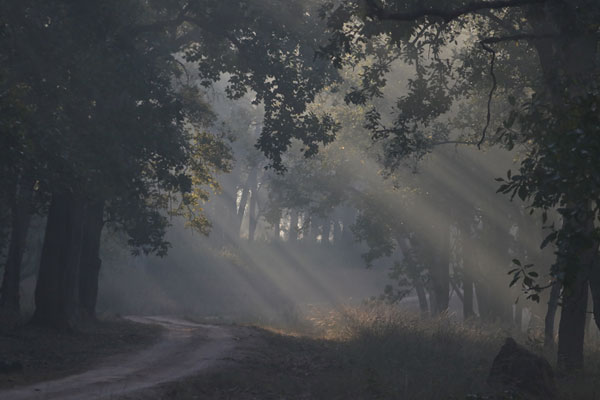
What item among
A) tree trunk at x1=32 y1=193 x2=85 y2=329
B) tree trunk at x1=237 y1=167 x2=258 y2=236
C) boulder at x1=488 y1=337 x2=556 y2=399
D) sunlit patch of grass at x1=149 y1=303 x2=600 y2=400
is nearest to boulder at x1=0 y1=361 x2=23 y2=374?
sunlit patch of grass at x1=149 y1=303 x2=600 y2=400

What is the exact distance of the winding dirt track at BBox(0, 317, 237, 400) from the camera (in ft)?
35.3

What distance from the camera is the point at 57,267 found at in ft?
66.4

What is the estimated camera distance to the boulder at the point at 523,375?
1120 cm

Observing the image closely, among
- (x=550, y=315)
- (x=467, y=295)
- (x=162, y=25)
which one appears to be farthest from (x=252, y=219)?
(x=550, y=315)

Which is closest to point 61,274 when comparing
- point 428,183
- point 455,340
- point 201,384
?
point 201,384

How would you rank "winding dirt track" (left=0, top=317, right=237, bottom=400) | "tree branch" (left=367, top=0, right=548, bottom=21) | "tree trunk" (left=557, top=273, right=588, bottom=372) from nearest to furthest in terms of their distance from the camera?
"tree branch" (left=367, top=0, right=548, bottom=21)
"winding dirt track" (left=0, top=317, right=237, bottom=400)
"tree trunk" (left=557, top=273, right=588, bottom=372)

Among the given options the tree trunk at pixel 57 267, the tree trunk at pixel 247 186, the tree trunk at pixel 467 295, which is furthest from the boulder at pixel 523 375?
the tree trunk at pixel 247 186

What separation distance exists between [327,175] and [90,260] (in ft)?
52.3

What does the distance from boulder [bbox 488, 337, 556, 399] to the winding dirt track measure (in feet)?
18.7

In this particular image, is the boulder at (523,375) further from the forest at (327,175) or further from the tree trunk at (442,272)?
the tree trunk at (442,272)

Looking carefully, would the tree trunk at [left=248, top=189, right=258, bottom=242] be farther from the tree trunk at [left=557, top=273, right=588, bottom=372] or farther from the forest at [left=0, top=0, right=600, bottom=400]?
the tree trunk at [left=557, top=273, right=588, bottom=372]

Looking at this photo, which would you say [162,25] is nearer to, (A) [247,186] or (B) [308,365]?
(B) [308,365]

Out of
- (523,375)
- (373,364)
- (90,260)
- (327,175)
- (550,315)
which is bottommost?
(373,364)

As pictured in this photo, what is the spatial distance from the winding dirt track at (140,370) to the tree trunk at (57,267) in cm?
310
